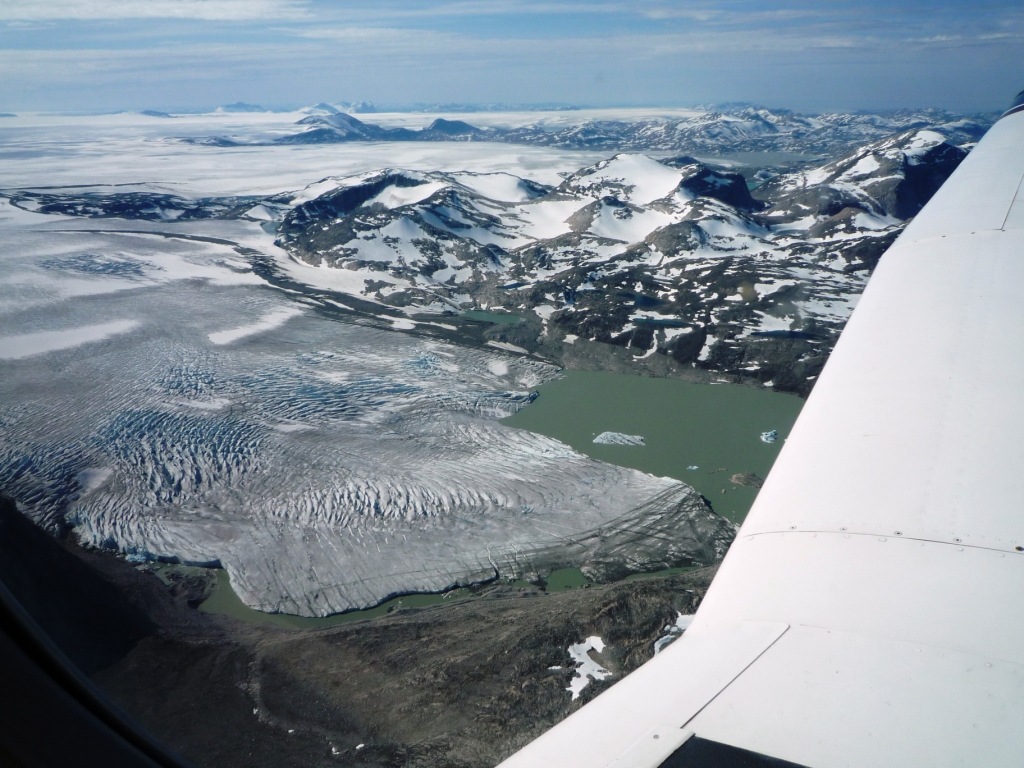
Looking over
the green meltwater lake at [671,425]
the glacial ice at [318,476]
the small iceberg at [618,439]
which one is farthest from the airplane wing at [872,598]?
the small iceberg at [618,439]

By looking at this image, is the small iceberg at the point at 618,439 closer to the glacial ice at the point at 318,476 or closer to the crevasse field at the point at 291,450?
the glacial ice at the point at 318,476

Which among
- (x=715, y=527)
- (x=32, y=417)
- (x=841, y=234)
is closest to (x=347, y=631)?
(x=715, y=527)

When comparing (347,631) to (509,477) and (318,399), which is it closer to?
(509,477)

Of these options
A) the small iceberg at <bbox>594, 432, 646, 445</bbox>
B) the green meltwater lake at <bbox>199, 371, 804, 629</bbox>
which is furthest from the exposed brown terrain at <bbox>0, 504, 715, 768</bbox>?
the small iceberg at <bbox>594, 432, 646, 445</bbox>

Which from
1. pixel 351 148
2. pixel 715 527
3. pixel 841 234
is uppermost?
pixel 351 148

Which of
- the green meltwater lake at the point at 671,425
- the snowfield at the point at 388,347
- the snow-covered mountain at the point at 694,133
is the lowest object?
the green meltwater lake at the point at 671,425

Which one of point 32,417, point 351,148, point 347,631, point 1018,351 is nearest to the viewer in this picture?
point 1018,351
